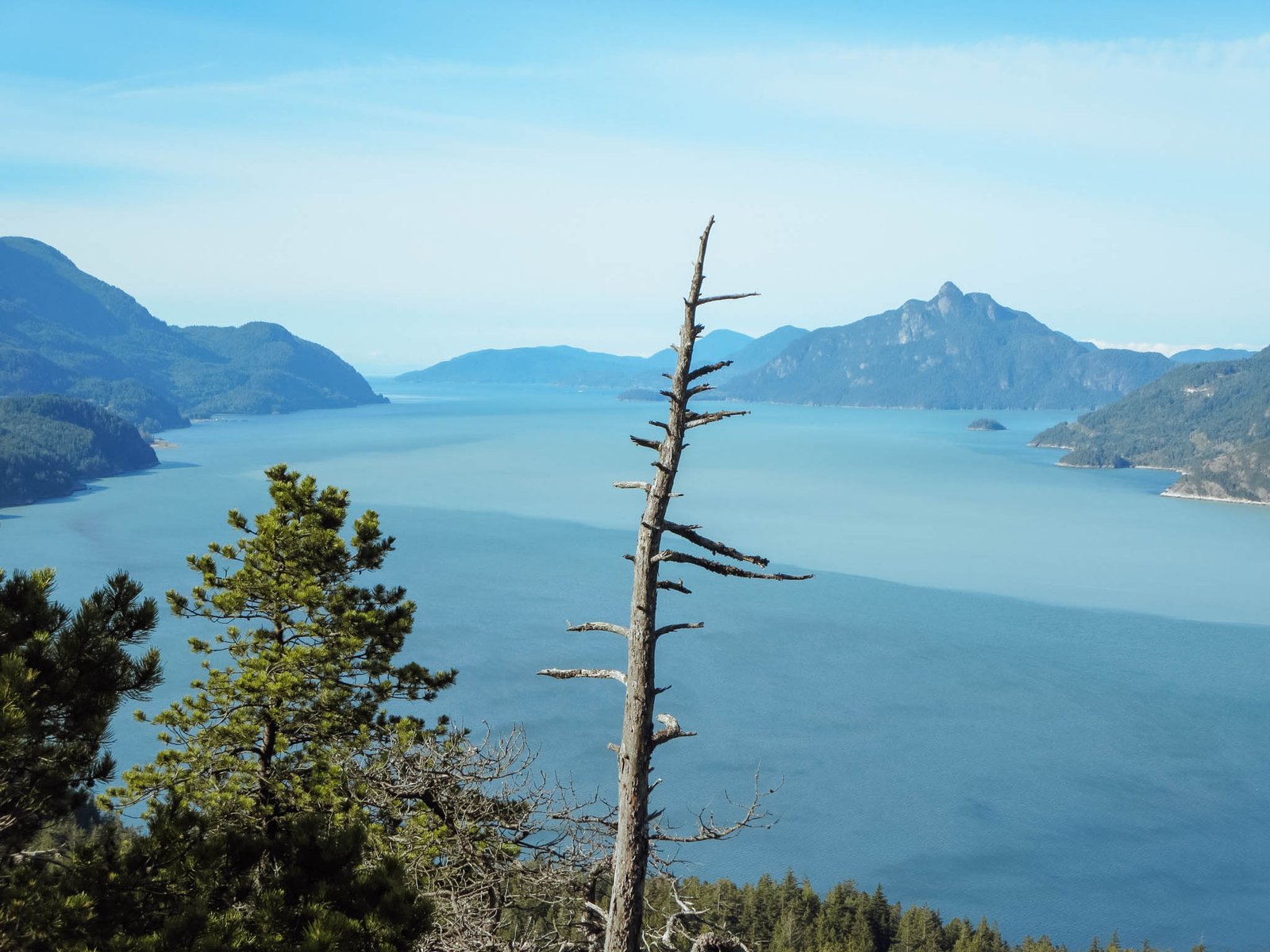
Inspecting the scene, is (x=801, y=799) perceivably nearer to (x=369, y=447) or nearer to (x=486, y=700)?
(x=486, y=700)

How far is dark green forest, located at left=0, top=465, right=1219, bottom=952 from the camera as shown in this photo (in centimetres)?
628

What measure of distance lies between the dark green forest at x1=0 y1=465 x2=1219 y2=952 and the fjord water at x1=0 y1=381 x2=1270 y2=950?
232 inches

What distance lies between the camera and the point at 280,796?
11.8m

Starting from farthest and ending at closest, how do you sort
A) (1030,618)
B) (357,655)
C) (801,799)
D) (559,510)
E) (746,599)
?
(559,510) < (746,599) < (1030,618) < (801,799) < (357,655)

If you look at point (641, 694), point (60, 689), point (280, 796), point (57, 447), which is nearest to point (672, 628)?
point (641, 694)

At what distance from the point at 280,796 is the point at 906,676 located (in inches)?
2453

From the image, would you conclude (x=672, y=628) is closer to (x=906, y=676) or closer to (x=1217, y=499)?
(x=906, y=676)

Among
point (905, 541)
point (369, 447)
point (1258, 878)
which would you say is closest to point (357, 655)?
point (1258, 878)

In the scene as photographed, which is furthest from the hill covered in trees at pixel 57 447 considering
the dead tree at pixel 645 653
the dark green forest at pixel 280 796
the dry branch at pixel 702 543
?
the dry branch at pixel 702 543

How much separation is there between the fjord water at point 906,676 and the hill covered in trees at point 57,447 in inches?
337

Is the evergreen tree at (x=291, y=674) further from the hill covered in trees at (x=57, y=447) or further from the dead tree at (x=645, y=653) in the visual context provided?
the hill covered in trees at (x=57, y=447)

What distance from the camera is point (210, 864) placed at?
21.4ft

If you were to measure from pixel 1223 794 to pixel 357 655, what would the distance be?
53.9 meters

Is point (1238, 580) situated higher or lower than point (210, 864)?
lower
